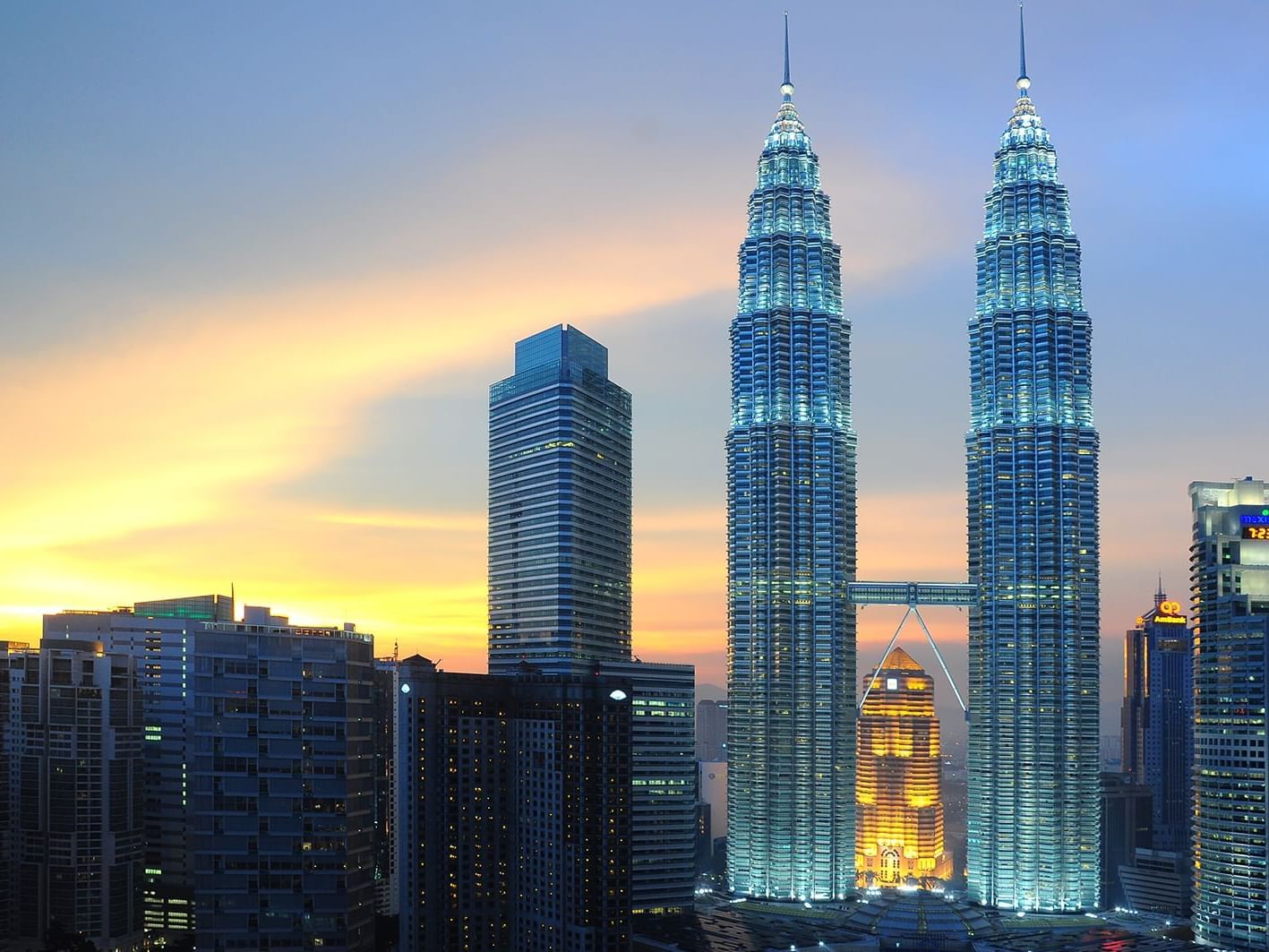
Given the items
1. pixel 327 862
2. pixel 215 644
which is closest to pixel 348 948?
pixel 327 862

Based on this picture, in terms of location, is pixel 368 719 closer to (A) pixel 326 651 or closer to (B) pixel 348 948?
(A) pixel 326 651

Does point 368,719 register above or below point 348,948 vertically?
above

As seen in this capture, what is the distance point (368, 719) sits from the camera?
155 meters

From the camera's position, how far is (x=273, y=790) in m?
147

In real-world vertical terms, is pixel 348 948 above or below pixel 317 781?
below

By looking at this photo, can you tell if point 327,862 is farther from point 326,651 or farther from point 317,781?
point 326,651

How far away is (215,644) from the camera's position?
148 m

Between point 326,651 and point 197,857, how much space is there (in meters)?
23.3

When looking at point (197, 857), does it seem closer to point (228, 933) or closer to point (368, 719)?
point (228, 933)

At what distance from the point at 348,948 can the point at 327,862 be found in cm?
930

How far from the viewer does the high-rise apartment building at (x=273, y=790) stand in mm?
146000

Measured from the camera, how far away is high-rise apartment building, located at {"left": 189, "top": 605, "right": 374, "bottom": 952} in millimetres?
146000

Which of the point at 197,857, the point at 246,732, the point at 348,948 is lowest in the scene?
the point at 348,948

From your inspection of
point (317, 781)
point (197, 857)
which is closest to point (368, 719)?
point (317, 781)
